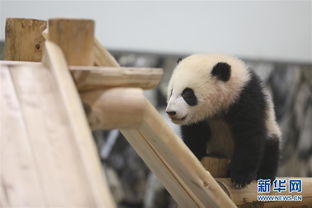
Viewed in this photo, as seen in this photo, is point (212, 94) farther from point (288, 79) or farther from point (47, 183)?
point (288, 79)

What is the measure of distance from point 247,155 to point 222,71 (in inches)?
16.7

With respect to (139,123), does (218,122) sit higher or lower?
lower

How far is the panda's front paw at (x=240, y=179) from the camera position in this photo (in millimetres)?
2068

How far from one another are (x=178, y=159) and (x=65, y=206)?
24.9 inches

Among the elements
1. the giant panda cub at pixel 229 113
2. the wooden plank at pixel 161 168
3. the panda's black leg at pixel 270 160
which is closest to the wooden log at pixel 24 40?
the giant panda cub at pixel 229 113

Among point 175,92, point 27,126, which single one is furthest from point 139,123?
point 175,92

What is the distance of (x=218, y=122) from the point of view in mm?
2346

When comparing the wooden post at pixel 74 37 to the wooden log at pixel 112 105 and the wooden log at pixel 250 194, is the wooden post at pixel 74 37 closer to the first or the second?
the wooden log at pixel 112 105

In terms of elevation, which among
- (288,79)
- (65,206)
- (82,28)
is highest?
(82,28)

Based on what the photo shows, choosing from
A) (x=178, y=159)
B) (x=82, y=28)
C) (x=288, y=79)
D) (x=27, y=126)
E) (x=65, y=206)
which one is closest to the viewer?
(x=65, y=206)

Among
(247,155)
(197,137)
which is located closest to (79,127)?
(247,155)

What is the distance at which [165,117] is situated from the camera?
13.2 ft

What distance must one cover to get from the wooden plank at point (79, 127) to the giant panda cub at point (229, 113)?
0.94 metres

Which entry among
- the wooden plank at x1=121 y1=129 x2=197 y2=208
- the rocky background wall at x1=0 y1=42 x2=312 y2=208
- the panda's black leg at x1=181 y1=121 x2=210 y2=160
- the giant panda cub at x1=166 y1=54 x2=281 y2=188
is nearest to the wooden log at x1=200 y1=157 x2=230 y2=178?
the giant panda cub at x1=166 y1=54 x2=281 y2=188
